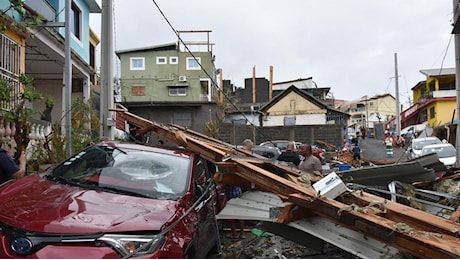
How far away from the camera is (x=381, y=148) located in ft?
97.7

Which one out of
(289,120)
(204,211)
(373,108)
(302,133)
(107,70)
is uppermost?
(373,108)

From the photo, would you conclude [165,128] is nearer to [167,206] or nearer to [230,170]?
[230,170]

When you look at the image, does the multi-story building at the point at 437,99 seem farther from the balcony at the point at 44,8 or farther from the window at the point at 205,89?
the balcony at the point at 44,8

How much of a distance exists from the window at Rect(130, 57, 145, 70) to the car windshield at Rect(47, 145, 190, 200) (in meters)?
31.1

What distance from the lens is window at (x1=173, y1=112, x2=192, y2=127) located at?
30000mm

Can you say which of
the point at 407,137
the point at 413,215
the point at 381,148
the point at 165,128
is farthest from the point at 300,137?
the point at 413,215

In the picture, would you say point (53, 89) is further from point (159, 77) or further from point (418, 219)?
point (159, 77)

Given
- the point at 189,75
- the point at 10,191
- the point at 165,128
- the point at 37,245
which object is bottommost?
the point at 37,245

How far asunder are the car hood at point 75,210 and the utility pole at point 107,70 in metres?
3.87

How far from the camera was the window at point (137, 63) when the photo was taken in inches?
1378

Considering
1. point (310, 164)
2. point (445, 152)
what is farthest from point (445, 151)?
point (310, 164)

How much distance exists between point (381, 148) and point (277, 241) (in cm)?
2698

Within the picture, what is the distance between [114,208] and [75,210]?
1.04 ft

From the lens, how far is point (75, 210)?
322 cm
